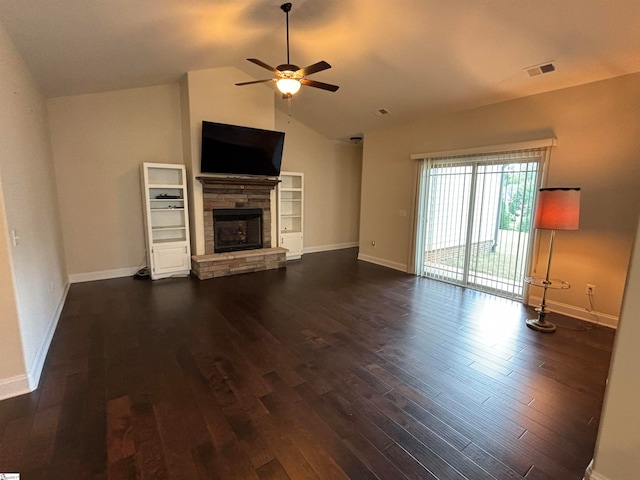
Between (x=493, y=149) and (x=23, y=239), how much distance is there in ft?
17.9

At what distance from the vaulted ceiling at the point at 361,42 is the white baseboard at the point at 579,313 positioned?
2692 mm

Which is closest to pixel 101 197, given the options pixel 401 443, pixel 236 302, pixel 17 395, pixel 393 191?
pixel 236 302

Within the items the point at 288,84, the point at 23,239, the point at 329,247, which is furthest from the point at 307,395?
the point at 329,247

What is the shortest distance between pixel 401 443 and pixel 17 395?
8.96 feet

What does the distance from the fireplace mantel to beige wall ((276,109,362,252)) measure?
113 centimetres

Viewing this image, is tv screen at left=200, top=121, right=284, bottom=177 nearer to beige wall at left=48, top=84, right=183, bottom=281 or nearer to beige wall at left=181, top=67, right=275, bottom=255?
beige wall at left=181, top=67, right=275, bottom=255

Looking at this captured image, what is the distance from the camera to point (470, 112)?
4.82 meters

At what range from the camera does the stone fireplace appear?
17.9 ft

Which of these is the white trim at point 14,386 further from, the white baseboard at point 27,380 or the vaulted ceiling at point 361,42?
the vaulted ceiling at point 361,42

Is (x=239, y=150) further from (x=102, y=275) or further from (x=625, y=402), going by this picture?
(x=625, y=402)

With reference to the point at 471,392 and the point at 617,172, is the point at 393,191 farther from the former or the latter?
the point at 471,392

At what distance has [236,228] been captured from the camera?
6.01 meters

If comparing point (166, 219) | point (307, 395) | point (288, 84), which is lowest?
point (307, 395)

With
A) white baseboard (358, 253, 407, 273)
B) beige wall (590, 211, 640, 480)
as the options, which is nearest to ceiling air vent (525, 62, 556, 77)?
beige wall (590, 211, 640, 480)
